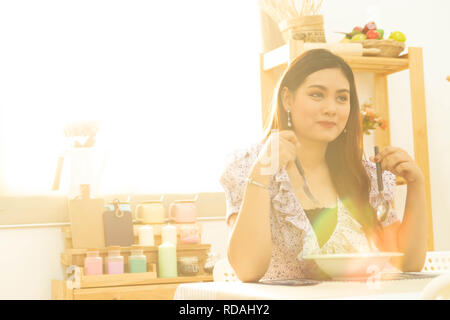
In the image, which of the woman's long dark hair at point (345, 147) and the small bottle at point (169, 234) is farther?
the small bottle at point (169, 234)

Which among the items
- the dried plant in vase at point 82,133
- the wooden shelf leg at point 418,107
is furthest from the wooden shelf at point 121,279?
the wooden shelf leg at point 418,107

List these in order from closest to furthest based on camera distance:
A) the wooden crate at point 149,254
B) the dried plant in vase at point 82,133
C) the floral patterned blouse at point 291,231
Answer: the floral patterned blouse at point 291,231
the wooden crate at point 149,254
the dried plant in vase at point 82,133

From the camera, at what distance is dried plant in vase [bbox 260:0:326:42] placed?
2.95 metres

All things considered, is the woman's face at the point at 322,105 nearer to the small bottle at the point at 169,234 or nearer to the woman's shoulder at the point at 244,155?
the woman's shoulder at the point at 244,155

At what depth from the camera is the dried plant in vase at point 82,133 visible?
276 centimetres

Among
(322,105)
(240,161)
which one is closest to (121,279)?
(240,161)

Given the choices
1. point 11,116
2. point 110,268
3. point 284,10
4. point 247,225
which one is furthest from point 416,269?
point 11,116

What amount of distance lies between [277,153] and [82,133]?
1.39 m

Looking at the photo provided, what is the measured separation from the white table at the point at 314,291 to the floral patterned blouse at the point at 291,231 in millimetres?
285

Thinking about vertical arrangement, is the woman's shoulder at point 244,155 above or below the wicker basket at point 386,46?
below

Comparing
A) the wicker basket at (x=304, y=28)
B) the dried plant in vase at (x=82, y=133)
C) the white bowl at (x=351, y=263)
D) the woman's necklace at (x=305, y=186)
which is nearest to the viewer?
the white bowl at (x=351, y=263)

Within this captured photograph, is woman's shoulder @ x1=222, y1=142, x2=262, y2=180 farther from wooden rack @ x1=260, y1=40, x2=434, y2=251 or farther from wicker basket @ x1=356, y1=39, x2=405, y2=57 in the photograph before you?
wicker basket @ x1=356, y1=39, x2=405, y2=57

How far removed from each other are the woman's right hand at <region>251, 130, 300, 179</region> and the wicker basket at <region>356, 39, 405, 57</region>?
1.60 m

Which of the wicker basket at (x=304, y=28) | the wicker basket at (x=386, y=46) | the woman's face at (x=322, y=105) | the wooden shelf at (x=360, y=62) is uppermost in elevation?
the wicker basket at (x=304, y=28)
